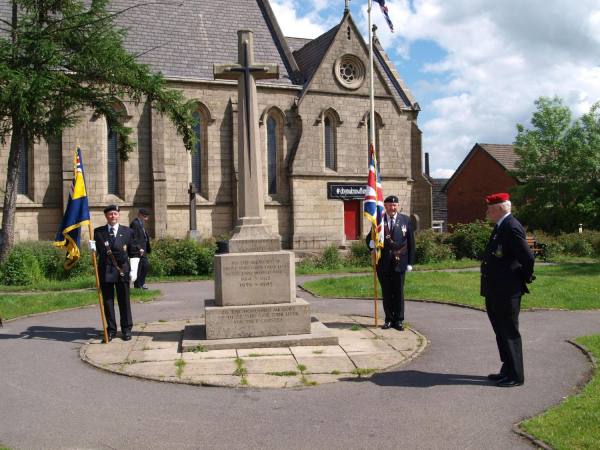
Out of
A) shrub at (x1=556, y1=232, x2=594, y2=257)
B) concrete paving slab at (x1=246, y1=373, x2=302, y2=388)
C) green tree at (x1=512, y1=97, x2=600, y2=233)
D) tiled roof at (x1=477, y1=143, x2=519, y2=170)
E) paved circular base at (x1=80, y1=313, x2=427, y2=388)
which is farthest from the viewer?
tiled roof at (x1=477, y1=143, x2=519, y2=170)

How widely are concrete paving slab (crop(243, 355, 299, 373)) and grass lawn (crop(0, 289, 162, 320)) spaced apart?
5970 mm

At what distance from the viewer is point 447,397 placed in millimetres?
5848

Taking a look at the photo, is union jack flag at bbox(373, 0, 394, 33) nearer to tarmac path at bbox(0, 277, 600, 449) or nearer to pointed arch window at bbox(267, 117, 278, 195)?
pointed arch window at bbox(267, 117, 278, 195)

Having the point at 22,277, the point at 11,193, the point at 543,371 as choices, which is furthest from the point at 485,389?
the point at 11,193

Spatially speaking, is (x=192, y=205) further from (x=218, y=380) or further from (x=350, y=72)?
(x=218, y=380)

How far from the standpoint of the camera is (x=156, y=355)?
25.1 ft

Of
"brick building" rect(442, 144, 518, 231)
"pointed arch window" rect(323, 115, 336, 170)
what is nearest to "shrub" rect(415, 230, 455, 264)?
"pointed arch window" rect(323, 115, 336, 170)

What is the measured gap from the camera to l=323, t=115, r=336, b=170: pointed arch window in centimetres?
2912

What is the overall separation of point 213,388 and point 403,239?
4407 mm

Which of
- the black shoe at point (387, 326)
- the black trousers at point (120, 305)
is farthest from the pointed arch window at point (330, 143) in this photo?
the black trousers at point (120, 305)

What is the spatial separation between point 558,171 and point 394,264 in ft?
97.6

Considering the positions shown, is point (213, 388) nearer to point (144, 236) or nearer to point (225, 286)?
point (225, 286)

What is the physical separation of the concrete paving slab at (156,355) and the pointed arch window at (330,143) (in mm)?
21977

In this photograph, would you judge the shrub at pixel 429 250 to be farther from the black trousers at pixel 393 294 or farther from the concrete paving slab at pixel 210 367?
the concrete paving slab at pixel 210 367
